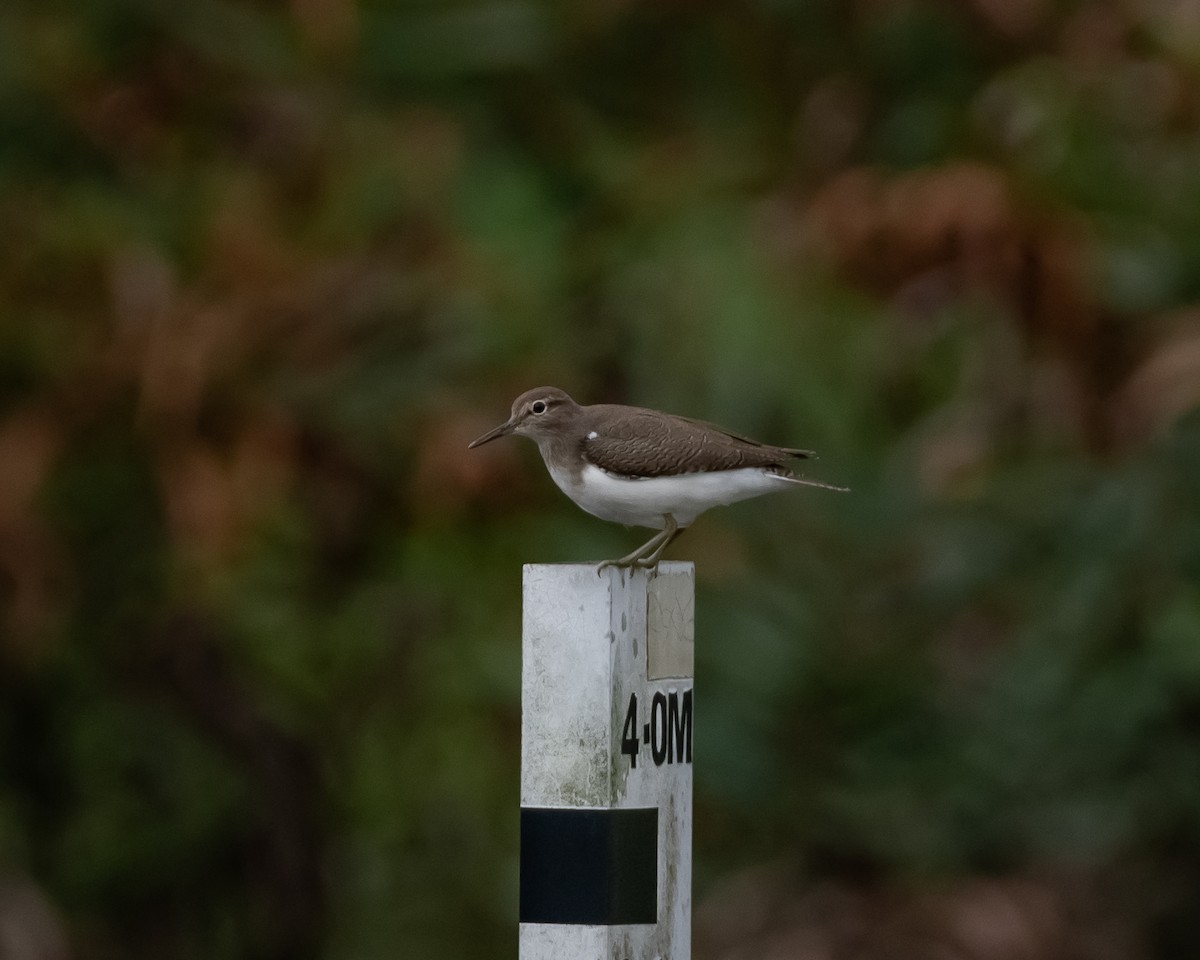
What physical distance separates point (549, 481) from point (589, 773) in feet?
12.5

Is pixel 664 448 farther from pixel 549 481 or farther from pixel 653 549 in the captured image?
pixel 549 481

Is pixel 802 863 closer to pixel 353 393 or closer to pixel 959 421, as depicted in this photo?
pixel 959 421

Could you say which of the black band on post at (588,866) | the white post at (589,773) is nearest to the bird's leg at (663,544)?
the white post at (589,773)

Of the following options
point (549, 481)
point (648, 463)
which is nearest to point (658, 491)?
point (648, 463)

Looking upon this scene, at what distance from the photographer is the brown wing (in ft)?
15.2

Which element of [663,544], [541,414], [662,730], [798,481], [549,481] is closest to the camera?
[662,730]

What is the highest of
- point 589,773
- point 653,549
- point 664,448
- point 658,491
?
point 664,448

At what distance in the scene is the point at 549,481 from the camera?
7820 mm

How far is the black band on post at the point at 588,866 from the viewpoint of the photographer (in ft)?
13.3

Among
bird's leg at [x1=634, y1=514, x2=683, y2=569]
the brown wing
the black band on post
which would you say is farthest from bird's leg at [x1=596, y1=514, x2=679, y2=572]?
the black band on post

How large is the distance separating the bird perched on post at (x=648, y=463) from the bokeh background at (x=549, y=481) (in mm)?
2339

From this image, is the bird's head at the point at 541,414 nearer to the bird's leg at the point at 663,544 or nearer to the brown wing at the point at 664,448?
the brown wing at the point at 664,448

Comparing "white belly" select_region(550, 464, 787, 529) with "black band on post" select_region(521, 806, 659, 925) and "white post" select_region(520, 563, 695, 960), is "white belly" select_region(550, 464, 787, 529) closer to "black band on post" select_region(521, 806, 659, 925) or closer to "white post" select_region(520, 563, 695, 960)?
"white post" select_region(520, 563, 695, 960)

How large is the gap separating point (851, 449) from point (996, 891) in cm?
167
